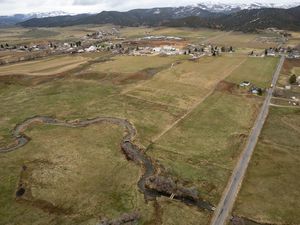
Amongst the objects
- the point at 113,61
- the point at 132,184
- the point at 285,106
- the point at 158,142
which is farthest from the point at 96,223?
the point at 113,61

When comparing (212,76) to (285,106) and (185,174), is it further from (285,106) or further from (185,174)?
(185,174)

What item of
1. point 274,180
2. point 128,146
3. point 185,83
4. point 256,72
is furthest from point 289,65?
point 128,146

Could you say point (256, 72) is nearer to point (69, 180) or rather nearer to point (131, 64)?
point (131, 64)

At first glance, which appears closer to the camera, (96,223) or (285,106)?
(96,223)

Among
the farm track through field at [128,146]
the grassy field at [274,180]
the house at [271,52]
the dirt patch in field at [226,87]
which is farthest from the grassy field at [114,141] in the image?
the house at [271,52]

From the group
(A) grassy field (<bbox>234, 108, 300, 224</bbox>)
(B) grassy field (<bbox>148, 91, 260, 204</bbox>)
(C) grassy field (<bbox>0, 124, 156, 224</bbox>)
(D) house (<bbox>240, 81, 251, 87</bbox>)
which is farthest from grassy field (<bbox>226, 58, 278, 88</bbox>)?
(C) grassy field (<bbox>0, 124, 156, 224</bbox>)

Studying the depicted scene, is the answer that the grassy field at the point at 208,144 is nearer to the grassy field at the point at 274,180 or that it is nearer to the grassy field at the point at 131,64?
the grassy field at the point at 274,180
